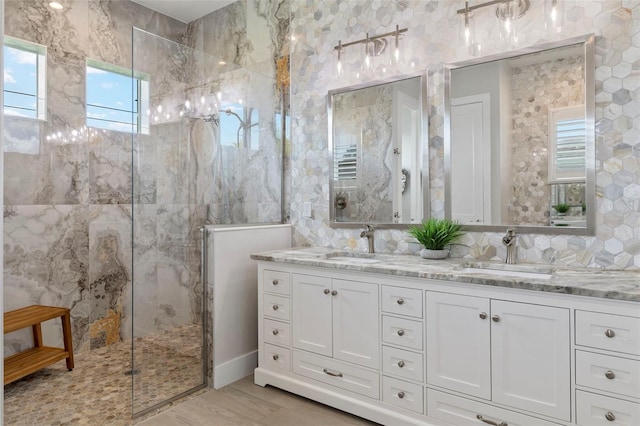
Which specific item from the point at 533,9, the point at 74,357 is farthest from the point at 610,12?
the point at 74,357

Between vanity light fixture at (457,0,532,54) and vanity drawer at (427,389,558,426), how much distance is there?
199 cm

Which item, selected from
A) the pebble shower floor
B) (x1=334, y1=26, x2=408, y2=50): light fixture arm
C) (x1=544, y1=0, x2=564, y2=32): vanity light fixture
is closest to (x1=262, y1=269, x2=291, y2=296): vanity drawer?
the pebble shower floor

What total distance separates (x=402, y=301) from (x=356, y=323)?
0.33 meters

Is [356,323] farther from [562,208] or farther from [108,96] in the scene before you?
[108,96]

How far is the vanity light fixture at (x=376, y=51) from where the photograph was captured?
2.78m

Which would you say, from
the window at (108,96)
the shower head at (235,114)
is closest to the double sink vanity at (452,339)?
the shower head at (235,114)

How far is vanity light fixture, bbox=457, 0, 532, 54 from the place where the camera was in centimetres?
231

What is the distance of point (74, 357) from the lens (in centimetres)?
321

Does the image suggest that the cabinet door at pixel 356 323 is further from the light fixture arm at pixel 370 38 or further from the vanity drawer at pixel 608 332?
the light fixture arm at pixel 370 38

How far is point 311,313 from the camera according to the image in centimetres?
251

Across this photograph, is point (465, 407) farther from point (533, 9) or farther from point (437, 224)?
point (533, 9)

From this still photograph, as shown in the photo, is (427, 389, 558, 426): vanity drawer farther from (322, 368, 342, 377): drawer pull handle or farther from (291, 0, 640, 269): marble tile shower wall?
(291, 0, 640, 269): marble tile shower wall

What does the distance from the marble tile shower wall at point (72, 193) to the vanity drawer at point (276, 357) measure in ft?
5.26

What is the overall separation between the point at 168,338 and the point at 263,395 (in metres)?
0.72
